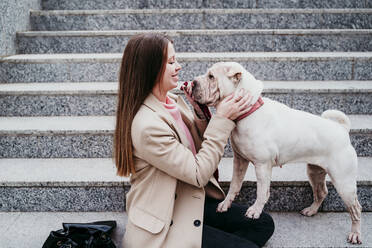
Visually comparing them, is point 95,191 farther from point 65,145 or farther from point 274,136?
point 274,136

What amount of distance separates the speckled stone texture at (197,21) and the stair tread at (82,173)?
6.72 ft

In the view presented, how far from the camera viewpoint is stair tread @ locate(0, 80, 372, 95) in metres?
3.10

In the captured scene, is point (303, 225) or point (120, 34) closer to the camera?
point (303, 225)

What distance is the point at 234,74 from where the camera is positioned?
6.01 ft

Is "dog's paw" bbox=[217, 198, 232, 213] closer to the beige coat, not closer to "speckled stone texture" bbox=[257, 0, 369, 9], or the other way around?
the beige coat


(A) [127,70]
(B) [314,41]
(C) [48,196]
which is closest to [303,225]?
(A) [127,70]

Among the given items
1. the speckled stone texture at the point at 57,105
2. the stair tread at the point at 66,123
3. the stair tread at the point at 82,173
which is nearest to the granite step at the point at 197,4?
the speckled stone texture at the point at 57,105

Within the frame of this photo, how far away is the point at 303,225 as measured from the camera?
239cm

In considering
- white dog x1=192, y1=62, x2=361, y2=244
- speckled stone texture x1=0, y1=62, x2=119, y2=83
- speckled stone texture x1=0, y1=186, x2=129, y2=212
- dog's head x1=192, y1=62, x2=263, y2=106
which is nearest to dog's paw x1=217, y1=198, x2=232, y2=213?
white dog x1=192, y1=62, x2=361, y2=244

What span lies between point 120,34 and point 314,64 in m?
2.15

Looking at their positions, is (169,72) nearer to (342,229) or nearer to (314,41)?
(342,229)

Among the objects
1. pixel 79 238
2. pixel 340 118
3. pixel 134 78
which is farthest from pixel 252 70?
pixel 79 238

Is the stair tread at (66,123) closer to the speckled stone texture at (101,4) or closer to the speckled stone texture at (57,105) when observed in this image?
the speckled stone texture at (57,105)

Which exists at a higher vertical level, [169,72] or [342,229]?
[169,72]
